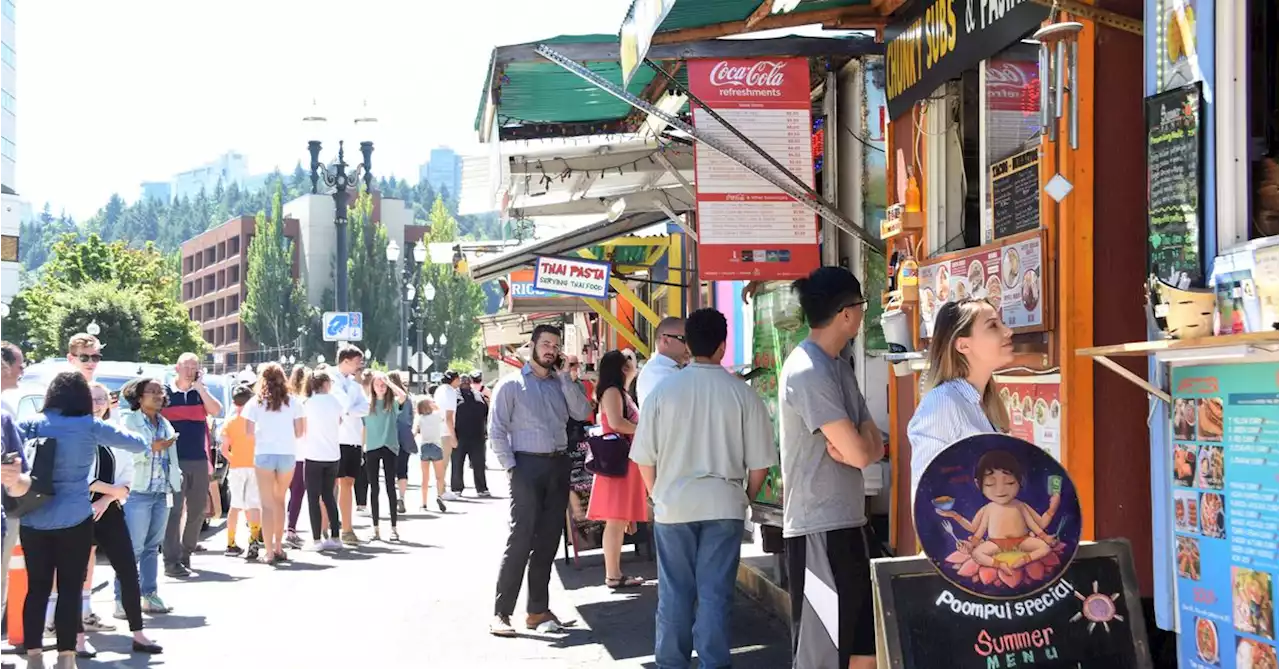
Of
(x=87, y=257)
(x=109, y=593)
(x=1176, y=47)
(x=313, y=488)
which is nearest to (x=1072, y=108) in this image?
(x=1176, y=47)

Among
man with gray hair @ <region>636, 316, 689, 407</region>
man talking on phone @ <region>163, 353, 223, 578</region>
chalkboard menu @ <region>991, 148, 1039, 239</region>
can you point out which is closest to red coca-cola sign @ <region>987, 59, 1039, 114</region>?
chalkboard menu @ <region>991, 148, 1039, 239</region>

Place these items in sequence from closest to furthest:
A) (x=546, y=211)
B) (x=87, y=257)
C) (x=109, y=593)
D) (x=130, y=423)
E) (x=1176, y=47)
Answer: (x=1176, y=47) < (x=130, y=423) < (x=109, y=593) < (x=546, y=211) < (x=87, y=257)

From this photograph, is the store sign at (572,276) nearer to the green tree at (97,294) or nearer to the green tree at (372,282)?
the green tree at (97,294)

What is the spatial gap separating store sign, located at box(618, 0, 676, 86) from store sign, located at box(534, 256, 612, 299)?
8644 millimetres

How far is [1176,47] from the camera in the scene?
5.63 meters

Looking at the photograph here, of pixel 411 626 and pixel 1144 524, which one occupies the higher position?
pixel 1144 524

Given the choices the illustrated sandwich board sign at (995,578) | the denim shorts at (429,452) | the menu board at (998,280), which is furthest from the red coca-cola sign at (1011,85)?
the denim shorts at (429,452)

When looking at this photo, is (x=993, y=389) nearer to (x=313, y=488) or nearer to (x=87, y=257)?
(x=313, y=488)

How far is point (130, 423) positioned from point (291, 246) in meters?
110

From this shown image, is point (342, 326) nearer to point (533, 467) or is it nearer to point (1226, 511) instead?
point (533, 467)

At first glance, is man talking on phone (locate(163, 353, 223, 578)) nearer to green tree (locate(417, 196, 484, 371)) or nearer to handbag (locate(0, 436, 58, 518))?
handbag (locate(0, 436, 58, 518))

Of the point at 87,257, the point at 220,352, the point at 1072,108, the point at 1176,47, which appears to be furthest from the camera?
the point at 220,352

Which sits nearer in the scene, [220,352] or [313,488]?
[313,488]

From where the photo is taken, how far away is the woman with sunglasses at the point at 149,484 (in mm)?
10367
